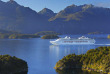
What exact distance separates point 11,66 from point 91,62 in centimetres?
1971

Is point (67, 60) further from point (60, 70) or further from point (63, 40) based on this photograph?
point (63, 40)

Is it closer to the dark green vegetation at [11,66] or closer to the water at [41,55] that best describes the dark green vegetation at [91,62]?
the water at [41,55]

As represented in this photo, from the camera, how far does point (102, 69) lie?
154 feet

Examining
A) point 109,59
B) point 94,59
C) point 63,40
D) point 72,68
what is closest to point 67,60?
point 72,68

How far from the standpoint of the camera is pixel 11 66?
47375 mm

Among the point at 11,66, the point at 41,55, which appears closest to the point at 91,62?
the point at 11,66

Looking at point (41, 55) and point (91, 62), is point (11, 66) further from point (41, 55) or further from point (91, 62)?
point (41, 55)

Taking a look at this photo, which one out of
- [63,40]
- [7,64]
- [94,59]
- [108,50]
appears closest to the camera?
[7,64]

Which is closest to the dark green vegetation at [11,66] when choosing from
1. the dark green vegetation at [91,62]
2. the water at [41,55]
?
the water at [41,55]

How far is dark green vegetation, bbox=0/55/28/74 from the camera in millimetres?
45719

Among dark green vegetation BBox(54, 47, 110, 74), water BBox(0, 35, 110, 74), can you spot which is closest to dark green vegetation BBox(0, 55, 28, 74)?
water BBox(0, 35, 110, 74)

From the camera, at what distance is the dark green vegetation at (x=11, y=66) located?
1800 inches

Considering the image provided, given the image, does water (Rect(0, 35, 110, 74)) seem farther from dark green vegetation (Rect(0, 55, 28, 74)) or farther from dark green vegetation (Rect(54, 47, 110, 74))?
dark green vegetation (Rect(54, 47, 110, 74))

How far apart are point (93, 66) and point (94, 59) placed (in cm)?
192
